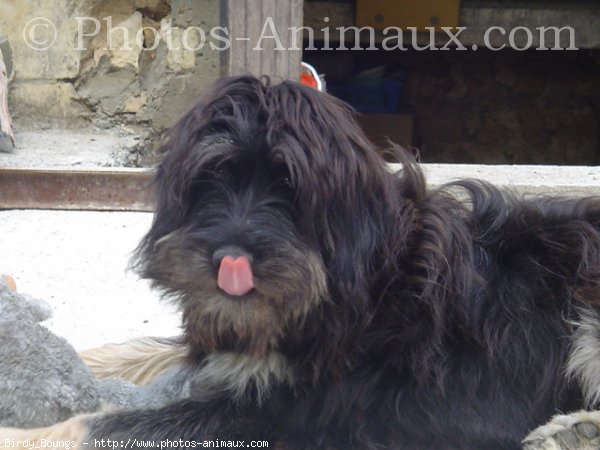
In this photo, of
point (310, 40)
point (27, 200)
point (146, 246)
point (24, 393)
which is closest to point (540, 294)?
point (146, 246)

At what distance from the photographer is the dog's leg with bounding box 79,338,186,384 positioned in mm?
3098

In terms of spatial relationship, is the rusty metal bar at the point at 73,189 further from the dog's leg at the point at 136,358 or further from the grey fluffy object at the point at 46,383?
the grey fluffy object at the point at 46,383

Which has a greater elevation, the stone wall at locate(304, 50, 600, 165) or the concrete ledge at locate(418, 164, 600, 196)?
the stone wall at locate(304, 50, 600, 165)

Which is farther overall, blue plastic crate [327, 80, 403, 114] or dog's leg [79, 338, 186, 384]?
blue plastic crate [327, 80, 403, 114]

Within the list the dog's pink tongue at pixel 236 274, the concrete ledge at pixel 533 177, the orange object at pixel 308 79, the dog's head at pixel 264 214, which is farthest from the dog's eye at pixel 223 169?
the orange object at pixel 308 79

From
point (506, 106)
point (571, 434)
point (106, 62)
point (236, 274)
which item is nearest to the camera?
point (236, 274)

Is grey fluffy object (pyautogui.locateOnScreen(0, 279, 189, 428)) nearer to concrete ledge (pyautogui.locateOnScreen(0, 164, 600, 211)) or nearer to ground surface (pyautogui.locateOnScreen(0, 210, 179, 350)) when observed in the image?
ground surface (pyautogui.locateOnScreen(0, 210, 179, 350))

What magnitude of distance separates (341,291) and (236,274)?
1.06ft

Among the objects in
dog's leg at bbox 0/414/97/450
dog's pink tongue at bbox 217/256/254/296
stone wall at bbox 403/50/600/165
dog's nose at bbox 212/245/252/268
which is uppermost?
stone wall at bbox 403/50/600/165

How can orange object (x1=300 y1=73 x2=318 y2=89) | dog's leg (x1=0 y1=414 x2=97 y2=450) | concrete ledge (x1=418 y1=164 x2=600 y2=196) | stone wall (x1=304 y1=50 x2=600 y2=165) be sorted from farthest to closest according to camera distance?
1. stone wall (x1=304 y1=50 x2=600 y2=165)
2. orange object (x1=300 y1=73 x2=318 y2=89)
3. concrete ledge (x1=418 y1=164 x2=600 y2=196)
4. dog's leg (x1=0 y1=414 x2=97 y2=450)

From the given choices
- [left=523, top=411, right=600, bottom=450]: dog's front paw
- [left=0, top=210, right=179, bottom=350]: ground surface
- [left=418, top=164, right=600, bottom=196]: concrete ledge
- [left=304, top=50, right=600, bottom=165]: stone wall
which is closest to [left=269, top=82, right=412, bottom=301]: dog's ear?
[left=523, top=411, right=600, bottom=450]: dog's front paw

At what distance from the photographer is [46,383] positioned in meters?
2.54

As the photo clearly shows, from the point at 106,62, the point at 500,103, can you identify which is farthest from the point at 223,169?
the point at 500,103

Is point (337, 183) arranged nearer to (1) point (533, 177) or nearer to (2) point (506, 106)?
(1) point (533, 177)
